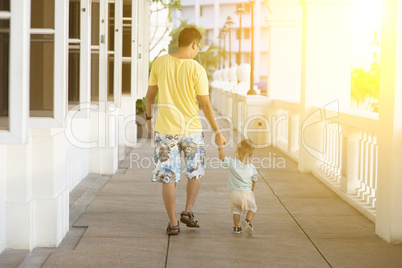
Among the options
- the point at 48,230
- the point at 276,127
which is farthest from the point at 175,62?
the point at 276,127

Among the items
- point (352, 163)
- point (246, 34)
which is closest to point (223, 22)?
point (246, 34)

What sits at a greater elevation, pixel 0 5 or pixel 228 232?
pixel 0 5

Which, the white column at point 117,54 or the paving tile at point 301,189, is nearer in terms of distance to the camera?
the paving tile at point 301,189

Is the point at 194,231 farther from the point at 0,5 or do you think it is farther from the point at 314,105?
the point at 314,105

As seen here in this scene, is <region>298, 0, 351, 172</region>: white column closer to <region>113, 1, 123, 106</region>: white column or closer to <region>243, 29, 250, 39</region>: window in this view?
<region>113, 1, 123, 106</region>: white column

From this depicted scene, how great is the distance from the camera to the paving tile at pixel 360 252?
5016mm

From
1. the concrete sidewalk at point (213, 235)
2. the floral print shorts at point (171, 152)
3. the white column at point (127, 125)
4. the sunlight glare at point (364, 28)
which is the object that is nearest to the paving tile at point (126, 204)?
the concrete sidewalk at point (213, 235)

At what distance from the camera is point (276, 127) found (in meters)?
13.8

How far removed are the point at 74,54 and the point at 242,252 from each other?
11.0 feet

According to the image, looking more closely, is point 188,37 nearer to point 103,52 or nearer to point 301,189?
point 301,189

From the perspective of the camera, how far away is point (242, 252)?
5277 millimetres

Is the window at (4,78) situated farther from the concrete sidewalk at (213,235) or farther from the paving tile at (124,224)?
the paving tile at (124,224)

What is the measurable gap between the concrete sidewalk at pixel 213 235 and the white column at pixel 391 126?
215 millimetres

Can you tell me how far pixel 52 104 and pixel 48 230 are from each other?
1.02 metres
